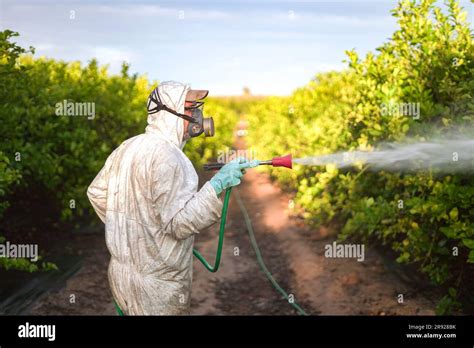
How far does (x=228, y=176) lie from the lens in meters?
3.34

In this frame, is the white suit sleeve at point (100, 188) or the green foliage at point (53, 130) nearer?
the white suit sleeve at point (100, 188)

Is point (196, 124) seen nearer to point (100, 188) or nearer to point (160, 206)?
point (160, 206)

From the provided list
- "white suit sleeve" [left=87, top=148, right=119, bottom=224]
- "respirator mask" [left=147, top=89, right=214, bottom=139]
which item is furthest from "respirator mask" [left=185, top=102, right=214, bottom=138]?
"white suit sleeve" [left=87, top=148, right=119, bottom=224]

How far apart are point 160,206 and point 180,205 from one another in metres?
0.12

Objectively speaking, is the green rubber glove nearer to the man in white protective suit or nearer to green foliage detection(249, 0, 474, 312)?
the man in white protective suit

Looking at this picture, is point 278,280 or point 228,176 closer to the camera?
point 228,176

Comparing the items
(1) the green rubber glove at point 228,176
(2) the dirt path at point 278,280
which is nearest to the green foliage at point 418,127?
(2) the dirt path at point 278,280

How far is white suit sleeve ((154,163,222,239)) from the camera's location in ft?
10.4

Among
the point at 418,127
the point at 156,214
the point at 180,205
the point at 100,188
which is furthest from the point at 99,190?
the point at 418,127

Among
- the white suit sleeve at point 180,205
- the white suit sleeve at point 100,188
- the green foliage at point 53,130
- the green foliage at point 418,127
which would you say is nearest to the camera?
the white suit sleeve at point 180,205

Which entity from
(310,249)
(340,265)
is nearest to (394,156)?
(340,265)

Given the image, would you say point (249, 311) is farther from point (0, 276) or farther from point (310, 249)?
point (0, 276)

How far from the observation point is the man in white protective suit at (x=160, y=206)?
3.21 metres

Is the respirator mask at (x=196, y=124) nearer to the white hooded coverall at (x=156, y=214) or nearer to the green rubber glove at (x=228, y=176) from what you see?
the white hooded coverall at (x=156, y=214)
